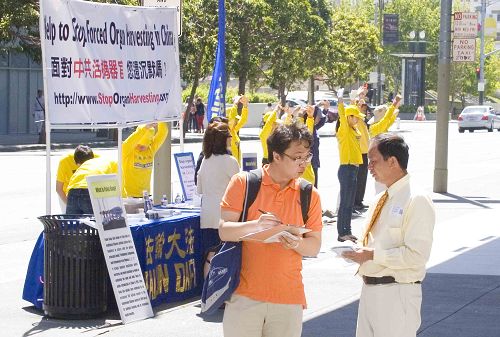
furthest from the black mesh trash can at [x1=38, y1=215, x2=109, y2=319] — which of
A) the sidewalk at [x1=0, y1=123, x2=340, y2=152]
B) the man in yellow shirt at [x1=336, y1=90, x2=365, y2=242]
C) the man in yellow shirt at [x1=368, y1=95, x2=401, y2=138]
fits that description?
the sidewalk at [x1=0, y1=123, x2=340, y2=152]

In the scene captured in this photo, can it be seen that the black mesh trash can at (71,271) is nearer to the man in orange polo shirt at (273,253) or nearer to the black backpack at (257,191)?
the man in orange polo shirt at (273,253)

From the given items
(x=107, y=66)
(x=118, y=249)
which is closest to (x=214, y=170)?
(x=118, y=249)

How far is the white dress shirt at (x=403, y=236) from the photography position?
221 inches

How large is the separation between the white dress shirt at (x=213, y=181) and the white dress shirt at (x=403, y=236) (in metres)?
4.62

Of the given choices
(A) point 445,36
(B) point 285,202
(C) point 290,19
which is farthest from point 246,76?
(B) point 285,202

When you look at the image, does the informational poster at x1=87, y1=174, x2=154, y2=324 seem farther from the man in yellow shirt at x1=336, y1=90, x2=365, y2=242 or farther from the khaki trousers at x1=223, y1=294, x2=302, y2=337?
the man in yellow shirt at x1=336, y1=90, x2=365, y2=242

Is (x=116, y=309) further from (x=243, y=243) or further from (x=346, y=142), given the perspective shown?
(x=346, y=142)

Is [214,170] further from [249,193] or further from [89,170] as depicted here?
[249,193]

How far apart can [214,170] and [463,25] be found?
12.7 m

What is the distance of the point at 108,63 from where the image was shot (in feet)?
35.6

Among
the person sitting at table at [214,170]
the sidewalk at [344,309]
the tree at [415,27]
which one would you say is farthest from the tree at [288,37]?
the person sitting at table at [214,170]

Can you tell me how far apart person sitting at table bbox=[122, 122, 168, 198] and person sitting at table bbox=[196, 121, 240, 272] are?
5.84ft

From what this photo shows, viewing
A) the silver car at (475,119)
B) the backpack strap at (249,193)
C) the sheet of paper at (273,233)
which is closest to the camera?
the sheet of paper at (273,233)

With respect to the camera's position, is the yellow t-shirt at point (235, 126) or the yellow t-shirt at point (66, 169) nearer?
the yellow t-shirt at point (66, 169)
